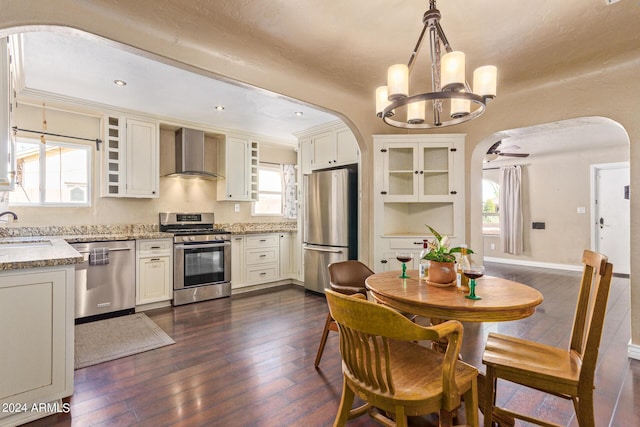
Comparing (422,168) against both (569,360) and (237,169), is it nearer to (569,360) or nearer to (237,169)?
(569,360)

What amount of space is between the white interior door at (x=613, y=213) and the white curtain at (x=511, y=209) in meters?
1.26

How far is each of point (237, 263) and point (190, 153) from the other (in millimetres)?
1713

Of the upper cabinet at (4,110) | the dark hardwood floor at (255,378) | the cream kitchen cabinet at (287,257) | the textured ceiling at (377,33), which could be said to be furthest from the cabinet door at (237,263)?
the upper cabinet at (4,110)

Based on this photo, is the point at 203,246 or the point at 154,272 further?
the point at 203,246

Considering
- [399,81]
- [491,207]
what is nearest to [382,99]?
[399,81]

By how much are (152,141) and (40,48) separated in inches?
66.6

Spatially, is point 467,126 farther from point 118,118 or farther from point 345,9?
point 118,118

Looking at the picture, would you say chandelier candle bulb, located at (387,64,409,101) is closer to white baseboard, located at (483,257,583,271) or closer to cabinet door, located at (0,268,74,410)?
cabinet door, located at (0,268,74,410)

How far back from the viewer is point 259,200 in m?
5.66

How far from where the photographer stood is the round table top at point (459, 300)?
152 centimetres

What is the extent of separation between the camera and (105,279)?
11.7 ft

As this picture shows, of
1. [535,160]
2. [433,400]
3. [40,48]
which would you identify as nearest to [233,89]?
[40,48]

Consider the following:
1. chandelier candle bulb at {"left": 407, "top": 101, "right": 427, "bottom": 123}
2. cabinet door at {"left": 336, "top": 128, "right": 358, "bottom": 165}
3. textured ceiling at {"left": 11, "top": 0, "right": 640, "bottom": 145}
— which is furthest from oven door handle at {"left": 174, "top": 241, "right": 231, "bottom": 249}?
chandelier candle bulb at {"left": 407, "top": 101, "right": 427, "bottom": 123}

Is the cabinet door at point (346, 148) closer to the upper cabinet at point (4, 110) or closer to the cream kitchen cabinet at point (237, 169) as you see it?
the cream kitchen cabinet at point (237, 169)
